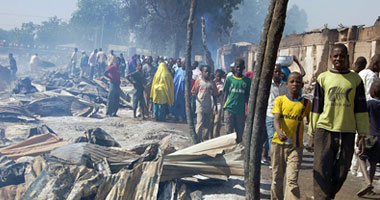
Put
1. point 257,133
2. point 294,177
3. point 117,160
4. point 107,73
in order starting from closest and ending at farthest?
1. point 257,133
2. point 294,177
3. point 117,160
4. point 107,73

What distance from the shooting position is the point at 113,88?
11.3m

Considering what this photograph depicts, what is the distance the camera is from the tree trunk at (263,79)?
3061mm

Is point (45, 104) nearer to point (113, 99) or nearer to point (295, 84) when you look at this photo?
point (113, 99)

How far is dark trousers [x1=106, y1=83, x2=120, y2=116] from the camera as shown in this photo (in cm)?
1128

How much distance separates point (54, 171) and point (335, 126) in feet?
10.8

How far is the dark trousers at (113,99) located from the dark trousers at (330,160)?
27.6 feet

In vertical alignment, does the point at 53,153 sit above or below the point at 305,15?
below

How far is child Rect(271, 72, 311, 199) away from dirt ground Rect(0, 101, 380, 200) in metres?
0.87

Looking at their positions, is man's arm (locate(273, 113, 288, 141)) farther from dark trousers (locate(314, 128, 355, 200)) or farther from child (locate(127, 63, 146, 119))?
child (locate(127, 63, 146, 119))

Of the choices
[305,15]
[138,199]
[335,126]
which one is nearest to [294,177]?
[335,126]

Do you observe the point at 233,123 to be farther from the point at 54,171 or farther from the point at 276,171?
the point at 54,171

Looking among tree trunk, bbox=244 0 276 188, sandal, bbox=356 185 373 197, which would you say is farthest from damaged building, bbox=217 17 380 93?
tree trunk, bbox=244 0 276 188

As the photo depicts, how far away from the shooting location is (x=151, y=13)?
1310 inches

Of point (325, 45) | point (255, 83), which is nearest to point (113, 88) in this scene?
point (325, 45)
